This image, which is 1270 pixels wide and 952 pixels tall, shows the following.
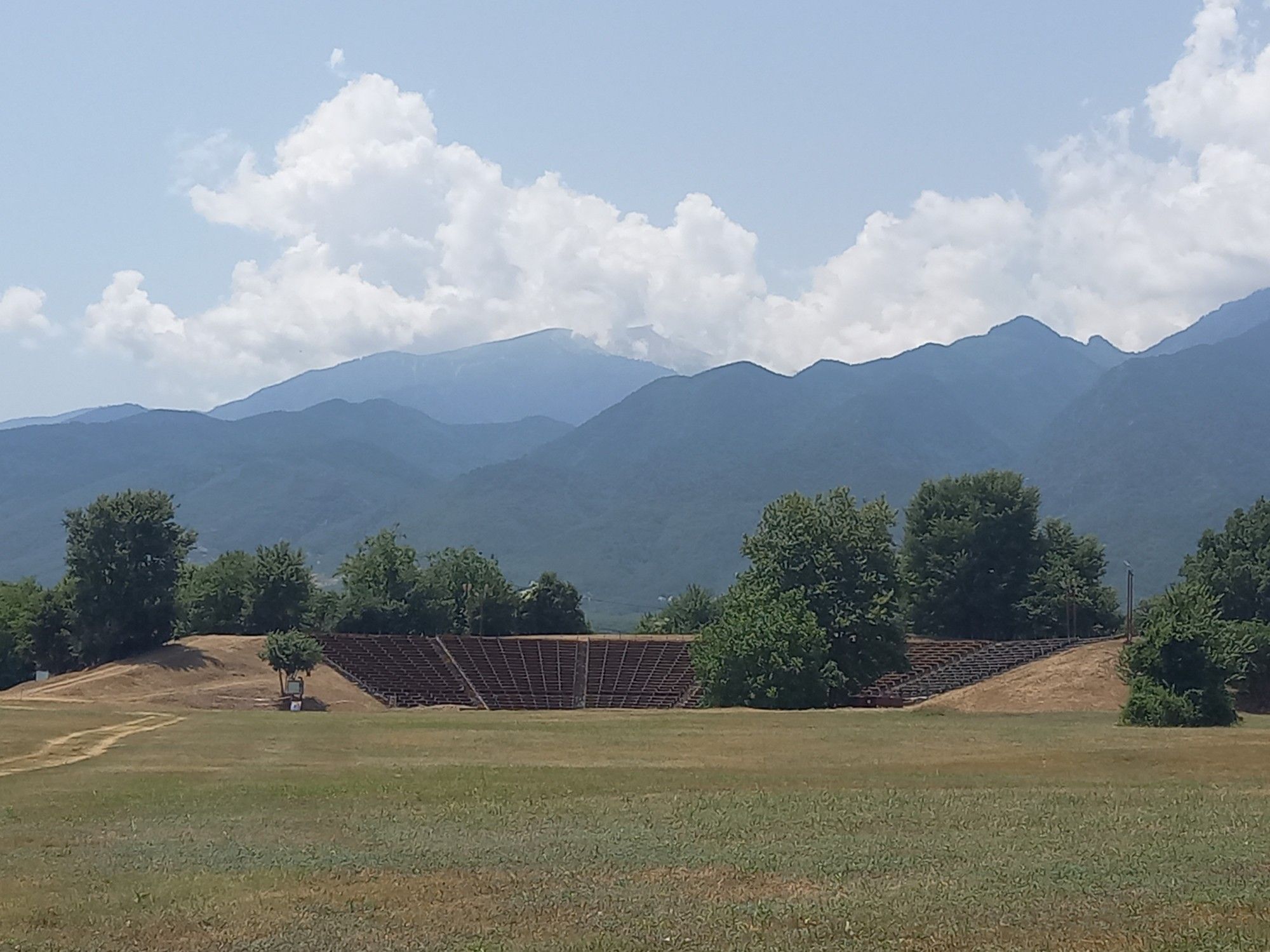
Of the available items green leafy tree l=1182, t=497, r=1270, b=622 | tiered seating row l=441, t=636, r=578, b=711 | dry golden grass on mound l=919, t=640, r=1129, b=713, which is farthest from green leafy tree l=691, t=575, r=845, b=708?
green leafy tree l=1182, t=497, r=1270, b=622

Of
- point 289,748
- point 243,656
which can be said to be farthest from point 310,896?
point 243,656

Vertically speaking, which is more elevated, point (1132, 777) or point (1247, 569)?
point (1247, 569)

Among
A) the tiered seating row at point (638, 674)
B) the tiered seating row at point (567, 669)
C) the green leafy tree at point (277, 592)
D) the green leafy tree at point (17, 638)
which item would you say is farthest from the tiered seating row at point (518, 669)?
the green leafy tree at point (17, 638)

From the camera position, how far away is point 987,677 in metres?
81.8

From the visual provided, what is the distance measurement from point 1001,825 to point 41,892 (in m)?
13.8

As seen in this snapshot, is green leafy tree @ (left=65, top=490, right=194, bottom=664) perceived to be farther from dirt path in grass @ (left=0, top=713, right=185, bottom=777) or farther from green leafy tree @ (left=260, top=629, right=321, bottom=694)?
dirt path in grass @ (left=0, top=713, right=185, bottom=777)

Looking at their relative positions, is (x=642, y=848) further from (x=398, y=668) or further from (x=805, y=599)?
(x=398, y=668)

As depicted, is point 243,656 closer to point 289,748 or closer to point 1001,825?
point 289,748

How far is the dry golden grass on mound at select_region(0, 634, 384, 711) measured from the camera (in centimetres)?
7200

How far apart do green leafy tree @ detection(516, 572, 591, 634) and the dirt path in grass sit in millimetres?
61841

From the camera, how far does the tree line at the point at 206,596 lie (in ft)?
282

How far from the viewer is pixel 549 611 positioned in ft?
369

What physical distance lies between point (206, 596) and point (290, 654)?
23315 millimetres

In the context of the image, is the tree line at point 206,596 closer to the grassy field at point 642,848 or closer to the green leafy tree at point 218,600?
the green leafy tree at point 218,600
